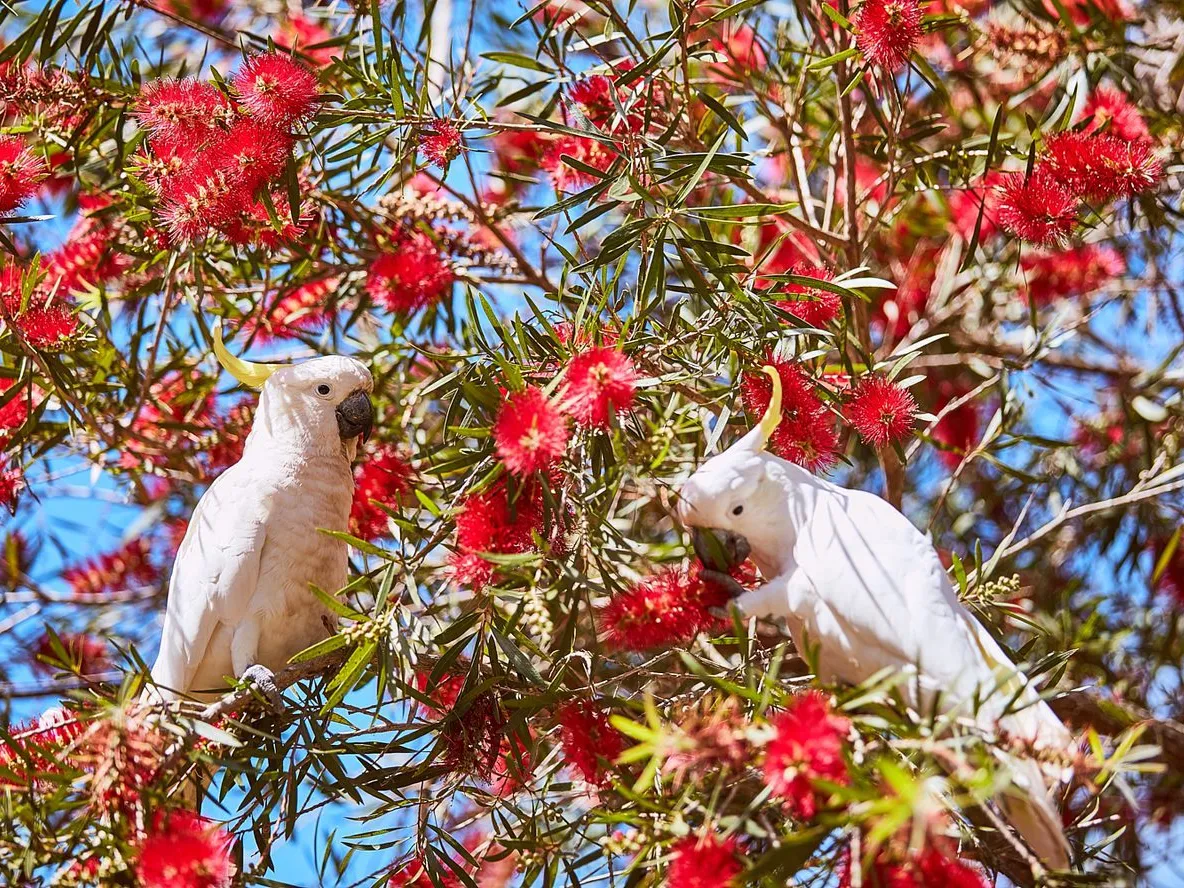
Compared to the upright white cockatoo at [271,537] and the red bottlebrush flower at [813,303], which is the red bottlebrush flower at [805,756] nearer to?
the red bottlebrush flower at [813,303]

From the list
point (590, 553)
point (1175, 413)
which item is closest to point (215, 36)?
point (590, 553)

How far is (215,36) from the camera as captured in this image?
2078mm

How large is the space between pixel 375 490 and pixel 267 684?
1.54 ft

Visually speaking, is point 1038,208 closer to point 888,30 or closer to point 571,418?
point 888,30

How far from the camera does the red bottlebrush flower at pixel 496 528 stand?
1600 millimetres

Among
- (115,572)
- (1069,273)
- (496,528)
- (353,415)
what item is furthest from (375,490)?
(1069,273)

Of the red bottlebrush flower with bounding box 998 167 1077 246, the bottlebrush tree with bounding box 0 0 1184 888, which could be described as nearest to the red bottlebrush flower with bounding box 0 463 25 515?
the bottlebrush tree with bounding box 0 0 1184 888

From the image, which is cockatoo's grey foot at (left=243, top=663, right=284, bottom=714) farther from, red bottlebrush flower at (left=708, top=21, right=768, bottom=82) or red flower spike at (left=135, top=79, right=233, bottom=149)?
red bottlebrush flower at (left=708, top=21, right=768, bottom=82)

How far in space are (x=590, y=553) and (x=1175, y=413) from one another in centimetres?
171

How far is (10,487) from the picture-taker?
6.86 ft

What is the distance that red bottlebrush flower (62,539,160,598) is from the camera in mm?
3121

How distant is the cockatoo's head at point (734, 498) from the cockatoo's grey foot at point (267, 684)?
636 millimetres

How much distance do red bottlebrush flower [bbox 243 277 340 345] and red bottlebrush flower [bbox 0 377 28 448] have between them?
1.48 ft

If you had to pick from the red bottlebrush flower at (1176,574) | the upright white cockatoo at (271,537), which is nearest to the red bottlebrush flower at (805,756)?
the upright white cockatoo at (271,537)
